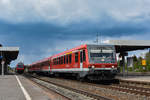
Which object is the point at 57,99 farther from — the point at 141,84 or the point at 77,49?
the point at 77,49

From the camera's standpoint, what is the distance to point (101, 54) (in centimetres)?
1839

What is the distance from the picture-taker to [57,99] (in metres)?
10.4

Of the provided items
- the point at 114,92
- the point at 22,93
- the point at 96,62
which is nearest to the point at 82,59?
the point at 96,62

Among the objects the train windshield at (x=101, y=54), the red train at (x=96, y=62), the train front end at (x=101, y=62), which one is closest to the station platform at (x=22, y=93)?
the red train at (x=96, y=62)

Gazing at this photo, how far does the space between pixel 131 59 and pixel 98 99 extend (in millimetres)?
18535

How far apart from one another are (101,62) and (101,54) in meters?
0.73

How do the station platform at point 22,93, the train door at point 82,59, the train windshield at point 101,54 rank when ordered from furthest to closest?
1. the train door at point 82,59
2. the train windshield at point 101,54
3. the station platform at point 22,93

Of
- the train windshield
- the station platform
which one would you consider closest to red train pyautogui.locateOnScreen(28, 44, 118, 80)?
the train windshield

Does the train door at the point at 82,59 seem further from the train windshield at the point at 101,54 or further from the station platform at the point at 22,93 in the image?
the station platform at the point at 22,93

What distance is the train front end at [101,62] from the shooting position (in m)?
17.7

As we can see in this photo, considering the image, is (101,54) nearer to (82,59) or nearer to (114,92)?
(82,59)

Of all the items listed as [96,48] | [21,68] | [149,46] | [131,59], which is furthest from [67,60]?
[21,68]

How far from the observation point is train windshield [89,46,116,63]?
18078 mm

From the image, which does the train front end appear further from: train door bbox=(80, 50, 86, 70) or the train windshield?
train door bbox=(80, 50, 86, 70)
